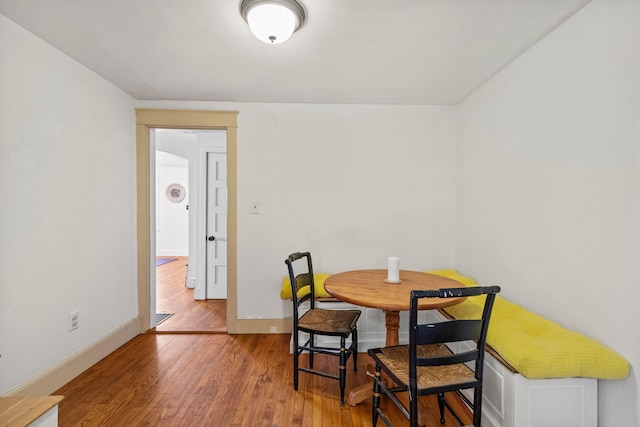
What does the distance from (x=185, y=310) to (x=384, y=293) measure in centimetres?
286

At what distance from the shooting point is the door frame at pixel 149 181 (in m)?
2.95

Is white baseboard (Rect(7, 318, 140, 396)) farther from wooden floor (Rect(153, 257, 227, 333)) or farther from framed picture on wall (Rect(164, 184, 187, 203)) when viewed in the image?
framed picture on wall (Rect(164, 184, 187, 203))

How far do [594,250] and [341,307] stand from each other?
5.59 ft

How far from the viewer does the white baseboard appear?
1.87 metres

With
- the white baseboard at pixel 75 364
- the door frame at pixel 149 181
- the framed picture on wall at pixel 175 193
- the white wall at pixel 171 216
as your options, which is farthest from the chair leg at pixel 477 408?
the framed picture on wall at pixel 175 193

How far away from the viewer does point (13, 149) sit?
5.73ft

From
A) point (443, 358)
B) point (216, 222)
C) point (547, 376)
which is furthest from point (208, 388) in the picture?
point (216, 222)

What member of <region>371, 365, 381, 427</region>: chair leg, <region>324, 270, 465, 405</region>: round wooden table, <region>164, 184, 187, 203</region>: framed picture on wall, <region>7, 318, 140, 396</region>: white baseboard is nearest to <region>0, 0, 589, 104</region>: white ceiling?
<region>324, 270, 465, 405</region>: round wooden table

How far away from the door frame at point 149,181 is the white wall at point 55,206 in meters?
0.17

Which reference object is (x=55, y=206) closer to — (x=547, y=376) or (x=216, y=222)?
(x=216, y=222)

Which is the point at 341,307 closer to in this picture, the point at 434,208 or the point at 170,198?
the point at 434,208

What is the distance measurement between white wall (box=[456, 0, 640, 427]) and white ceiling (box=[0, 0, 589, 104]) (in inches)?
10.0

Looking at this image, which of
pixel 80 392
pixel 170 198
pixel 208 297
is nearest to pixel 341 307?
pixel 80 392

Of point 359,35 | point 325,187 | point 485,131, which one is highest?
point 359,35
